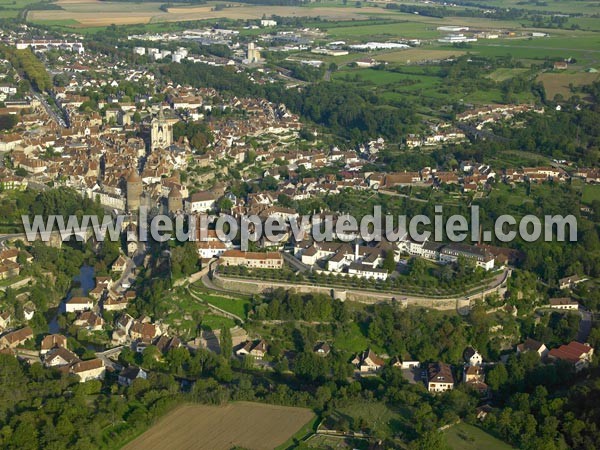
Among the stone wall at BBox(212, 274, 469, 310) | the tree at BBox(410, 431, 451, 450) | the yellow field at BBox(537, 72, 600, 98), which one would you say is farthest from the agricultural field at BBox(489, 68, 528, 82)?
the tree at BBox(410, 431, 451, 450)

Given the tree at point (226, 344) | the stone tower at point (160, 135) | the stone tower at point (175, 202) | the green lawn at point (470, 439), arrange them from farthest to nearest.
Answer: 1. the stone tower at point (160, 135)
2. the stone tower at point (175, 202)
3. the tree at point (226, 344)
4. the green lawn at point (470, 439)

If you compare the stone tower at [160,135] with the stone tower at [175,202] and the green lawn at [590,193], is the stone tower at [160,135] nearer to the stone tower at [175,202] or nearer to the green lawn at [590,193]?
the stone tower at [175,202]

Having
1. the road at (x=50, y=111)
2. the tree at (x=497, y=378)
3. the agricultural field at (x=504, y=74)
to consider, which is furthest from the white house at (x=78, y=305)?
the agricultural field at (x=504, y=74)

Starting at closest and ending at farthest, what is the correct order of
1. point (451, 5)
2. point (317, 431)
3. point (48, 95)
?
point (317, 431) → point (48, 95) → point (451, 5)

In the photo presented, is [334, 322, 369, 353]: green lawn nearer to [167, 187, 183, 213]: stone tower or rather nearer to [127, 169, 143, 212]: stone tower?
[167, 187, 183, 213]: stone tower

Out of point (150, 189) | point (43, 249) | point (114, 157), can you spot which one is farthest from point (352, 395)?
point (114, 157)

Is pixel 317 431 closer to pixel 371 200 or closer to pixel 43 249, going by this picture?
pixel 43 249

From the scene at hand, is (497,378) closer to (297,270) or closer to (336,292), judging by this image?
(336,292)
